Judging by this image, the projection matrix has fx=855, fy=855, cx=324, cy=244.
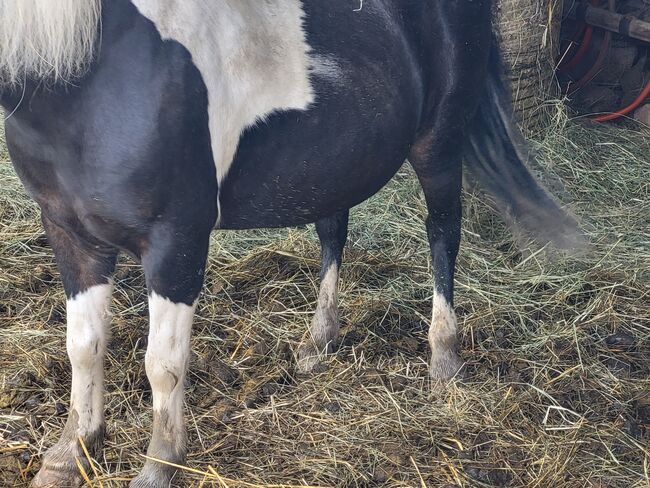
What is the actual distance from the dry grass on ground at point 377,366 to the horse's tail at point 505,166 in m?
0.34

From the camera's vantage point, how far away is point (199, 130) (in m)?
2.16

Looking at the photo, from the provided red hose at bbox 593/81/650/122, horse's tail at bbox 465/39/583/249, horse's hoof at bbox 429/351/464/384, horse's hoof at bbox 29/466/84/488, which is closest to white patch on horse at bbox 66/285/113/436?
horse's hoof at bbox 29/466/84/488

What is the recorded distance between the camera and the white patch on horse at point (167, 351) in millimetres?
2283

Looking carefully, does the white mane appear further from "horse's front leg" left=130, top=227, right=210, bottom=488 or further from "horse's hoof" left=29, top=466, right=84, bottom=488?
"horse's hoof" left=29, top=466, right=84, bottom=488

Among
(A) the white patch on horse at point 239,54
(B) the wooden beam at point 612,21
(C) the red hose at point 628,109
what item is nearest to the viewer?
(A) the white patch on horse at point 239,54

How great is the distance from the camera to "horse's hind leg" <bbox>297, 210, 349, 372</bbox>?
326 cm

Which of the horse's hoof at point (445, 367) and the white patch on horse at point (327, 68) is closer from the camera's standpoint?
the white patch on horse at point (327, 68)

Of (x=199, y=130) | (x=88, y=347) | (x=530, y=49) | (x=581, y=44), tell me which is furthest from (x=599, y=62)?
(x=88, y=347)

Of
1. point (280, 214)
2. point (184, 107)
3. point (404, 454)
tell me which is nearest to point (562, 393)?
point (404, 454)

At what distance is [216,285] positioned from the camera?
358cm

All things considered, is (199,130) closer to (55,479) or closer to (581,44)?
(55,479)

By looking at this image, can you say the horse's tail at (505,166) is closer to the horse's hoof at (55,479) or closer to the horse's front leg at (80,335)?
the horse's front leg at (80,335)

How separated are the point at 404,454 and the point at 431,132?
113 centimetres

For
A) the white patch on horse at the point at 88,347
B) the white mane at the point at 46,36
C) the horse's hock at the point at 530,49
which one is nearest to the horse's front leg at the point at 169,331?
the white patch on horse at the point at 88,347
